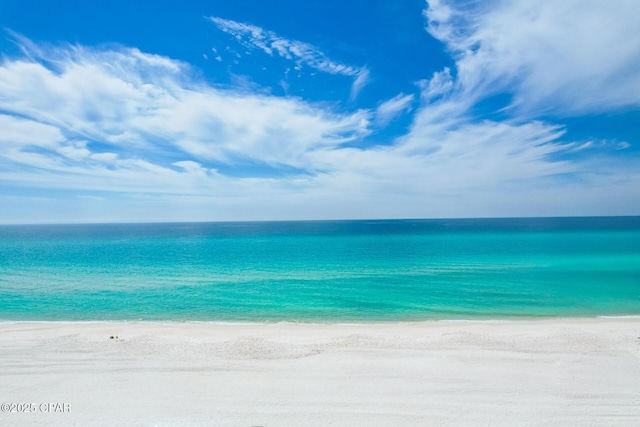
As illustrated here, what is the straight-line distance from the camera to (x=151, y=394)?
8.69m

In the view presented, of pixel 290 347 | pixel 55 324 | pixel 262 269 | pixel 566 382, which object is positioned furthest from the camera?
pixel 262 269

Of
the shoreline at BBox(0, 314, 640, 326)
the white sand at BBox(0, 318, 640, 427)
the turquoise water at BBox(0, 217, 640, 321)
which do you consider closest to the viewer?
the white sand at BBox(0, 318, 640, 427)

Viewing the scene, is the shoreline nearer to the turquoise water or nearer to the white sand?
the turquoise water

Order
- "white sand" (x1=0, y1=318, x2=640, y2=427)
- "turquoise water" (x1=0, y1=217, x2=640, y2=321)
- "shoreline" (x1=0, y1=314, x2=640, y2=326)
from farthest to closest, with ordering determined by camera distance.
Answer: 1. "turquoise water" (x1=0, y1=217, x2=640, y2=321)
2. "shoreline" (x1=0, y1=314, x2=640, y2=326)
3. "white sand" (x1=0, y1=318, x2=640, y2=427)

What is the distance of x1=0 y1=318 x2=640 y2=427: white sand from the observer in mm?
7707

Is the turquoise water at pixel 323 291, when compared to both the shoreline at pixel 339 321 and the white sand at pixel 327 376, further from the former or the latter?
the white sand at pixel 327 376

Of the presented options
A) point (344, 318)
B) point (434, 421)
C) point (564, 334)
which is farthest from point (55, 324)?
point (564, 334)

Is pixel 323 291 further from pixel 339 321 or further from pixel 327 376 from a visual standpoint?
pixel 327 376

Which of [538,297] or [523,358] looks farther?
[538,297]

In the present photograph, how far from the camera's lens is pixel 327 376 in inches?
381

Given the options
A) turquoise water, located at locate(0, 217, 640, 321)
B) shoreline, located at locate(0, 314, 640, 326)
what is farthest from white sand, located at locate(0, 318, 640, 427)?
turquoise water, located at locate(0, 217, 640, 321)

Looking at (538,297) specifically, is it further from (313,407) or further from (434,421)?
(313,407)

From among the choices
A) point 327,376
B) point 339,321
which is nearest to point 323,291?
point 339,321

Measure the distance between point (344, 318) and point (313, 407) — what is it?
10028mm
